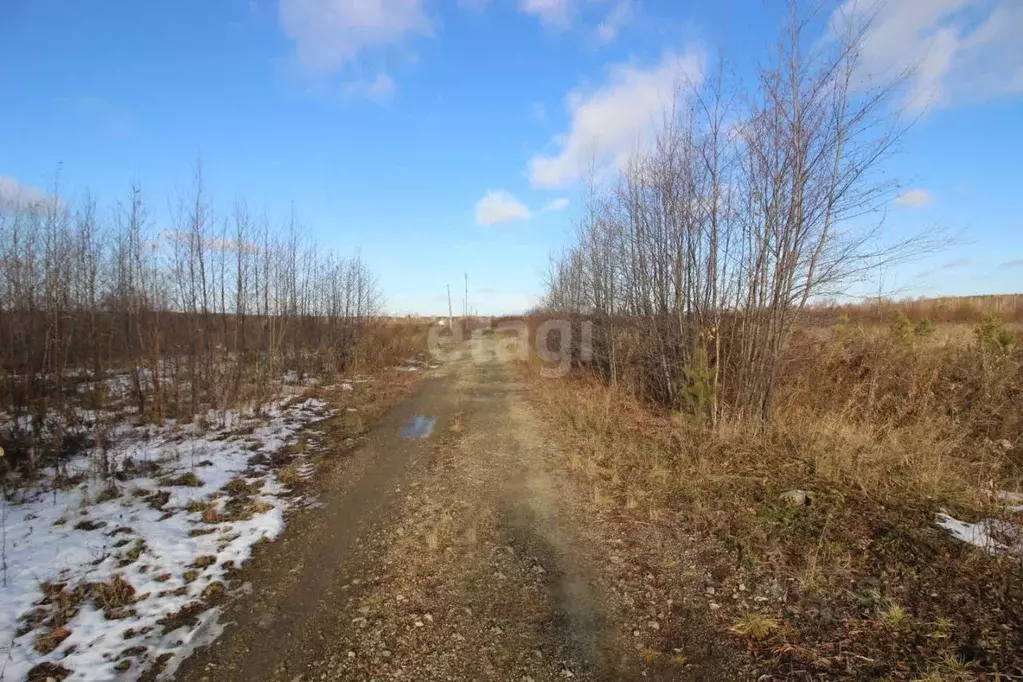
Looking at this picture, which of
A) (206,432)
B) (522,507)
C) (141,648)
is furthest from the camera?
(206,432)

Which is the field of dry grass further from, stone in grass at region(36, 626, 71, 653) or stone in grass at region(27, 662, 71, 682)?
stone in grass at region(36, 626, 71, 653)

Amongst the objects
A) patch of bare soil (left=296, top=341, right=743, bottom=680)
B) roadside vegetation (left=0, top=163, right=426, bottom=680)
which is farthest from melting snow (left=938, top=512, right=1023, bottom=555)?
roadside vegetation (left=0, top=163, right=426, bottom=680)

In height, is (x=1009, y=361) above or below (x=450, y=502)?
above

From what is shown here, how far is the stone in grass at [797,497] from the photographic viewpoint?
4594 millimetres

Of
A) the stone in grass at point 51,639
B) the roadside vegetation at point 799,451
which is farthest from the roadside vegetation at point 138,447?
the roadside vegetation at point 799,451

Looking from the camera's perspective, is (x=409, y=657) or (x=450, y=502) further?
(x=450, y=502)

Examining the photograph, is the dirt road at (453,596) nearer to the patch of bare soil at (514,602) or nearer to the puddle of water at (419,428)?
the patch of bare soil at (514,602)

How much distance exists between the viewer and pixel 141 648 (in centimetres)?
309

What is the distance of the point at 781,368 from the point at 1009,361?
3241 millimetres

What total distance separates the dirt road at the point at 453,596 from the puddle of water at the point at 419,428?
2377 millimetres

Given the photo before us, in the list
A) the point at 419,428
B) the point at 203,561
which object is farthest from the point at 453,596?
the point at 419,428

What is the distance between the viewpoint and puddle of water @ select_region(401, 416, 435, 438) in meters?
8.90

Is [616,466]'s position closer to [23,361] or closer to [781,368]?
[781,368]

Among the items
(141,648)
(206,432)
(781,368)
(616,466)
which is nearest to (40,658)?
(141,648)
